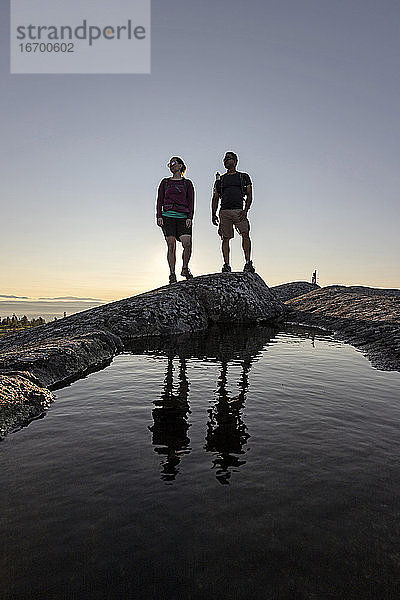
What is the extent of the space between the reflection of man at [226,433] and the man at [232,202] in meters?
9.21

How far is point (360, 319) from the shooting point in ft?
32.5

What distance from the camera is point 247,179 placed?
493 inches

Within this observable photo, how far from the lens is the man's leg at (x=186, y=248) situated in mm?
12337

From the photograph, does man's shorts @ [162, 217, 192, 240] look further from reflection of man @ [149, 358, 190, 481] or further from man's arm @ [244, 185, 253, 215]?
reflection of man @ [149, 358, 190, 481]

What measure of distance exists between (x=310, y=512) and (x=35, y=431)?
2330 mm

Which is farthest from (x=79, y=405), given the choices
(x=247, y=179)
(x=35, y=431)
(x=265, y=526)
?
(x=247, y=179)

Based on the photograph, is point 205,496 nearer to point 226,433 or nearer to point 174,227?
point 226,433

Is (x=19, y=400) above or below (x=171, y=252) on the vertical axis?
below

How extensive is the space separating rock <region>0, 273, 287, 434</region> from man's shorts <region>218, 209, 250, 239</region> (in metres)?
1.57

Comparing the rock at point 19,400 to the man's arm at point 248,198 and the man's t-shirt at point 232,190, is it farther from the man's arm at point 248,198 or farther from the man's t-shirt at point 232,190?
the man's arm at point 248,198

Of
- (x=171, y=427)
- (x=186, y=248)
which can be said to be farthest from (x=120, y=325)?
(x=171, y=427)

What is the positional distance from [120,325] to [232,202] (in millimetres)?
6295

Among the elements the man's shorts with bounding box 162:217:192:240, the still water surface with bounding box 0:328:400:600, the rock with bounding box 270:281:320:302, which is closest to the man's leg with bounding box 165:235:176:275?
the man's shorts with bounding box 162:217:192:240

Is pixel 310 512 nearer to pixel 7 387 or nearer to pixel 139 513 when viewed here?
pixel 139 513
